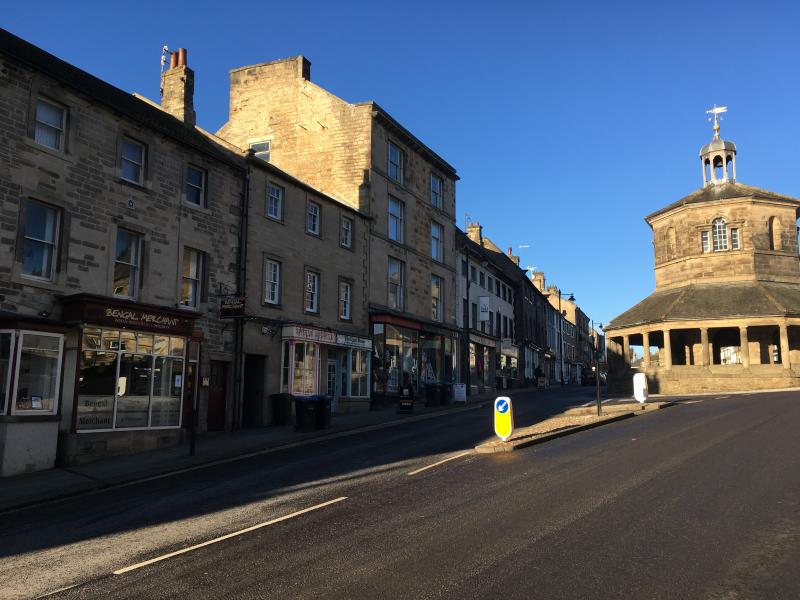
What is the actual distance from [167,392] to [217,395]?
3.17 meters

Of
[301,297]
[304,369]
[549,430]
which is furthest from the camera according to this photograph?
[301,297]

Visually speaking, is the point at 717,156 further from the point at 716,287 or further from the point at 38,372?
the point at 38,372

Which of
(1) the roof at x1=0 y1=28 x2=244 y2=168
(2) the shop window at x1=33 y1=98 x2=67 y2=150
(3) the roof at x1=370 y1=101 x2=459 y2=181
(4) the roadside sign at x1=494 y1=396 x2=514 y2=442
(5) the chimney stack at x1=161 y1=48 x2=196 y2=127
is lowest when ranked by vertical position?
(4) the roadside sign at x1=494 y1=396 x2=514 y2=442

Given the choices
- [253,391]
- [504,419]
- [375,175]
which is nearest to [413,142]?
[375,175]

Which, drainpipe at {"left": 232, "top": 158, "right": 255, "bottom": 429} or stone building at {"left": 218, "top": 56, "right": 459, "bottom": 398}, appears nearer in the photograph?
drainpipe at {"left": 232, "top": 158, "right": 255, "bottom": 429}

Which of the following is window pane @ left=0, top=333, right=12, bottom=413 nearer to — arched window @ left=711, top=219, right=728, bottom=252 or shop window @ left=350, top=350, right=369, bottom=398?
shop window @ left=350, top=350, right=369, bottom=398

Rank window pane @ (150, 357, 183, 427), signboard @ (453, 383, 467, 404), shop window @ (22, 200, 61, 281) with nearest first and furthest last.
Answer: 1. shop window @ (22, 200, 61, 281)
2. window pane @ (150, 357, 183, 427)
3. signboard @ (453, 383, 467, 404)

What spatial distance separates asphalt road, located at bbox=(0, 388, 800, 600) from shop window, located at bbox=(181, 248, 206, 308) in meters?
8.11

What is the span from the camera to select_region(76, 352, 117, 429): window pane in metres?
16.0

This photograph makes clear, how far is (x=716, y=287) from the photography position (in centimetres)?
4725

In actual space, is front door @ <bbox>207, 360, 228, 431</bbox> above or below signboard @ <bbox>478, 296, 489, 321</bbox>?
below

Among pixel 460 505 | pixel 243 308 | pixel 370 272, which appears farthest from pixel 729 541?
pixel 370 272

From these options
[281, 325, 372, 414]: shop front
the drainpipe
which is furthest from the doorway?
[281, 325, 372, 414]: shop front

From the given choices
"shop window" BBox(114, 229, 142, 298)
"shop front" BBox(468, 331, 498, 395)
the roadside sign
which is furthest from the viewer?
"shop front" BBox(468, 331, 498, 395)
